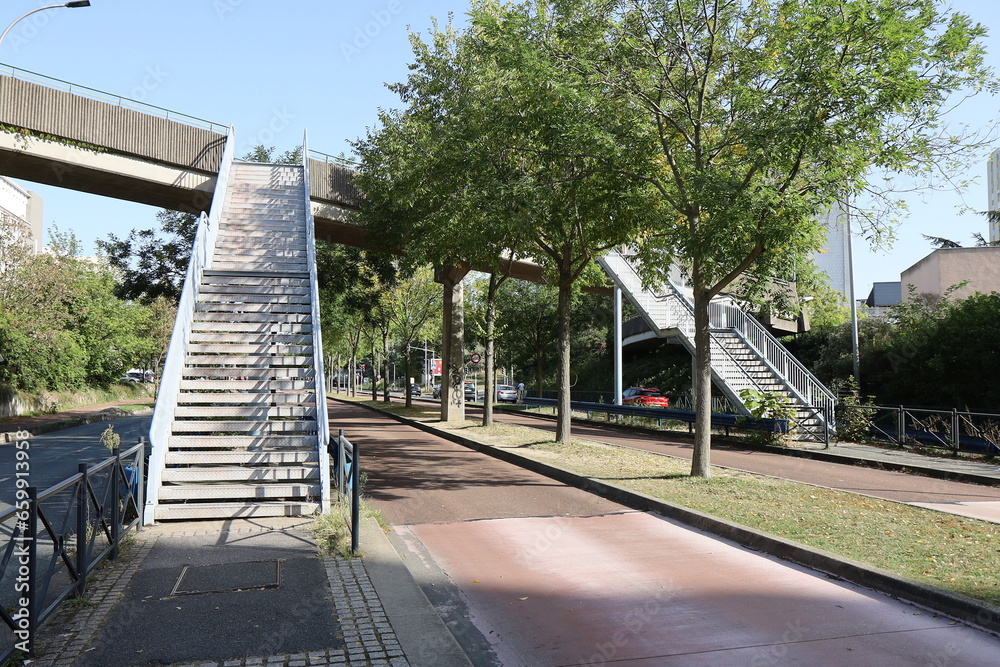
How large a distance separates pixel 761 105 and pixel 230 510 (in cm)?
922

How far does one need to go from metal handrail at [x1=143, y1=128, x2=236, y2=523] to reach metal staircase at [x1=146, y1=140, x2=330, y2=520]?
0.07 ft

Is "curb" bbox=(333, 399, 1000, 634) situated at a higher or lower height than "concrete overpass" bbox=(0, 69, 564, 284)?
lower

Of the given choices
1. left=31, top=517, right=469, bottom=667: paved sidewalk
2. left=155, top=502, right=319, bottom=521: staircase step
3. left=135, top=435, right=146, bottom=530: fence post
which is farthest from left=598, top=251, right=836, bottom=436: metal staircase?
left=31, top=517, right=469, bottom=667: paved sidewalk

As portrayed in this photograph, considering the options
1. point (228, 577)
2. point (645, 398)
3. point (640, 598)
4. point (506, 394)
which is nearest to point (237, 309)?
point (228, 577)

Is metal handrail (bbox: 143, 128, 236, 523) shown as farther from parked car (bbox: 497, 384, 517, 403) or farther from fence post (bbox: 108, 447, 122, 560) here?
parked car (bbox: 497, 384, 517, 403)

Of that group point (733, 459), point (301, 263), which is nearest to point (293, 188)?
point (301, 263)

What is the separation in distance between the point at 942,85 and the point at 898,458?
27.7ft

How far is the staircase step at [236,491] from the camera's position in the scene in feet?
27.3

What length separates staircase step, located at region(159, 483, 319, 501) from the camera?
27.3 feet

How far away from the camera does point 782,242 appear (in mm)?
10273

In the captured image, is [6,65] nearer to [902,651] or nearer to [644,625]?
[644,625]

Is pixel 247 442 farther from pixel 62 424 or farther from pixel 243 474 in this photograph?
pixel 62 424

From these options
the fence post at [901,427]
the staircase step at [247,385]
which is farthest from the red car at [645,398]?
the staircase step at [247,385]

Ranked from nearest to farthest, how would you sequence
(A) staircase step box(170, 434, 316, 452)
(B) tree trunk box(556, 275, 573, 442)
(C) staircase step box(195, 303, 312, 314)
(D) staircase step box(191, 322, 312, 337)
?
(A) staircase step box(170, 434, 316, 452), (D) staircase step box(191, 322, 312, 337), (C) staircase step box(195, 303, 312, 314), (B) tree trunk box(556, 275, 573, 442)
